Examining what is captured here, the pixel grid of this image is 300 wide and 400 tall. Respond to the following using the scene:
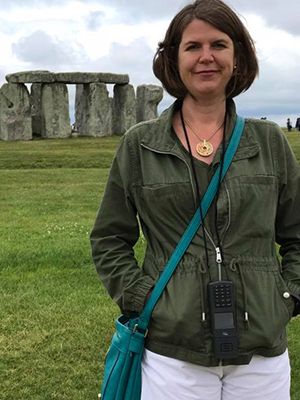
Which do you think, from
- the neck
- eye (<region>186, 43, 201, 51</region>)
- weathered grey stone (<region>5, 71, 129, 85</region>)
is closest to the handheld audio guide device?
the neck

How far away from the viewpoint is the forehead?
2207 millimetres

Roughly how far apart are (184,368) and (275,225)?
73 cm

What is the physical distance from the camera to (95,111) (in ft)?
94.8

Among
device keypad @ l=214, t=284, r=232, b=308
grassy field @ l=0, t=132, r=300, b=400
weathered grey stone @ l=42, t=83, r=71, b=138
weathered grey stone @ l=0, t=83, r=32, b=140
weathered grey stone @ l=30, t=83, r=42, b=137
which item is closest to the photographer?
device keypad @ l=214, t=284, r=232, b=308

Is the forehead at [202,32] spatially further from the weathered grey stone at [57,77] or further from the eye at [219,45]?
the weathered grey stone at [57,77]

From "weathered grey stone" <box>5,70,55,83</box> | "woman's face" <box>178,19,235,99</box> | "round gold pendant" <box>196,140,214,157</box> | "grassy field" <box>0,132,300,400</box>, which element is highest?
"weathered grey stone" <box>5,70,55,83</box>

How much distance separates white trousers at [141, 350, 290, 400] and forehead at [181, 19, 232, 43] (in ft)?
4.03

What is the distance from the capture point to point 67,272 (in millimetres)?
6902

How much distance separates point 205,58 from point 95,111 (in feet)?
89.0

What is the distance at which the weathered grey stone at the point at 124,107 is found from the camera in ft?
98.9

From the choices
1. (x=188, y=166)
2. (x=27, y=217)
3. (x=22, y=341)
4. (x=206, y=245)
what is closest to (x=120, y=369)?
(x=206, y=245)

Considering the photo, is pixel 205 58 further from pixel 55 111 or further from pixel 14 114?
pixel 55 111

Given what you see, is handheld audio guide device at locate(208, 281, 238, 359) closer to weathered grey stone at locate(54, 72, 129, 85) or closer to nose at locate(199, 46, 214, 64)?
nose at locate(199, 46, 214, 64)

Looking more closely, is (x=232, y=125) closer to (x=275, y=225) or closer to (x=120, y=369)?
(x=275, y=225)
